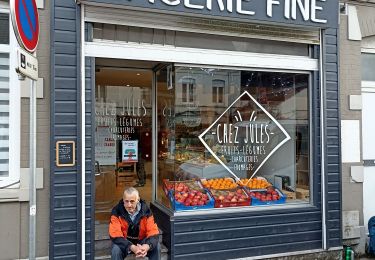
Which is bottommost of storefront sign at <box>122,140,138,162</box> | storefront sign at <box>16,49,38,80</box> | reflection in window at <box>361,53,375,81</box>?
storefront sign at <box>122,140,138,162</box>

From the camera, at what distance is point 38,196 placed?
441cm

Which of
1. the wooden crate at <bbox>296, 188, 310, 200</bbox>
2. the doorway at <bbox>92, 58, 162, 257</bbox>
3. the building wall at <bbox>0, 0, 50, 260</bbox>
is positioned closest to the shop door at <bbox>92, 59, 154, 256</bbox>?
the doorway at <bbox>92, 58, 162, 257</bbox>

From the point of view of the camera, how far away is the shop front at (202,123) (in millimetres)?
4434

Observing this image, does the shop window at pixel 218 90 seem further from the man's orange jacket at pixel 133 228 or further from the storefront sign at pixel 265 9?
the man's orange jacket at pixel 133 228

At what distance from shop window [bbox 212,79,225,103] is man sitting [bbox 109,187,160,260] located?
215 cm

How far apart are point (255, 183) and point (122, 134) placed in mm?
2217

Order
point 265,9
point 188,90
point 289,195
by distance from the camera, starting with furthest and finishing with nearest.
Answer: point 289,195 < point 188,90 < point 265,9

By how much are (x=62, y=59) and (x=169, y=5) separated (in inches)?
56.5

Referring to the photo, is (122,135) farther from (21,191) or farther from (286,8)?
(286,8)

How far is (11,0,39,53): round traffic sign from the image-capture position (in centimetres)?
269

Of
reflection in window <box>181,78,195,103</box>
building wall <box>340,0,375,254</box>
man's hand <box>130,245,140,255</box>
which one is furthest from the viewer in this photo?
building wall <box>340,0,375,254</box>

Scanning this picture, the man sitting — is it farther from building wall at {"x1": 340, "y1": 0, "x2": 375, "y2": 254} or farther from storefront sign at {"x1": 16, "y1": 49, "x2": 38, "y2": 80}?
building wall at {"x1": 340, "y1": 0, "x2": 375, "y2": 254}

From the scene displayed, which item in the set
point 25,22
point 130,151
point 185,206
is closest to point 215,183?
point 185,206

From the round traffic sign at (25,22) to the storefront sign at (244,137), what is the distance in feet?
9.50
